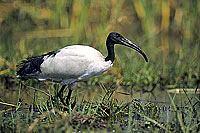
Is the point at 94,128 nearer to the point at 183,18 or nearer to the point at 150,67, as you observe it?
the point at 150,67

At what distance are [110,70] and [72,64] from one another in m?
2.17

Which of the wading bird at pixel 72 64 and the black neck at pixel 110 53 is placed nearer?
the wading bird at pixel 72 64

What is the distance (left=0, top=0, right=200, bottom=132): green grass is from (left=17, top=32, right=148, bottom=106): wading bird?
0.77ft

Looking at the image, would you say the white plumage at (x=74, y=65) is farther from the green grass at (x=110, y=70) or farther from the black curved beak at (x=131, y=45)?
the black curved beak at (x=131, y=45)

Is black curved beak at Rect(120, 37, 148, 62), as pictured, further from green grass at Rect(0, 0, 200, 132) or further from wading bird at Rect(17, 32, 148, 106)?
green grass at Rect(0, 0, 200, 132)

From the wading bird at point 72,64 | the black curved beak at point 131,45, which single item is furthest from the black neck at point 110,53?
the black curved beak at point 131,45

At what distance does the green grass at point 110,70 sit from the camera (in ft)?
16.9

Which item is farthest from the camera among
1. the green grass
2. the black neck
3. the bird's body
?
the black neck

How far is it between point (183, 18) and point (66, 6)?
322 centimetres

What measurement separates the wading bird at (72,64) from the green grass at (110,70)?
0.77ft

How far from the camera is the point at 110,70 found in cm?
835

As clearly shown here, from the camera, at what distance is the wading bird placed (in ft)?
20.3

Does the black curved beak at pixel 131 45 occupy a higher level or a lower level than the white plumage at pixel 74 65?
higher

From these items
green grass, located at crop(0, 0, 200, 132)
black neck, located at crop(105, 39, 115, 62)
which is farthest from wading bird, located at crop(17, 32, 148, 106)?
green grass, located at crop(0, 0, 200, 132)
